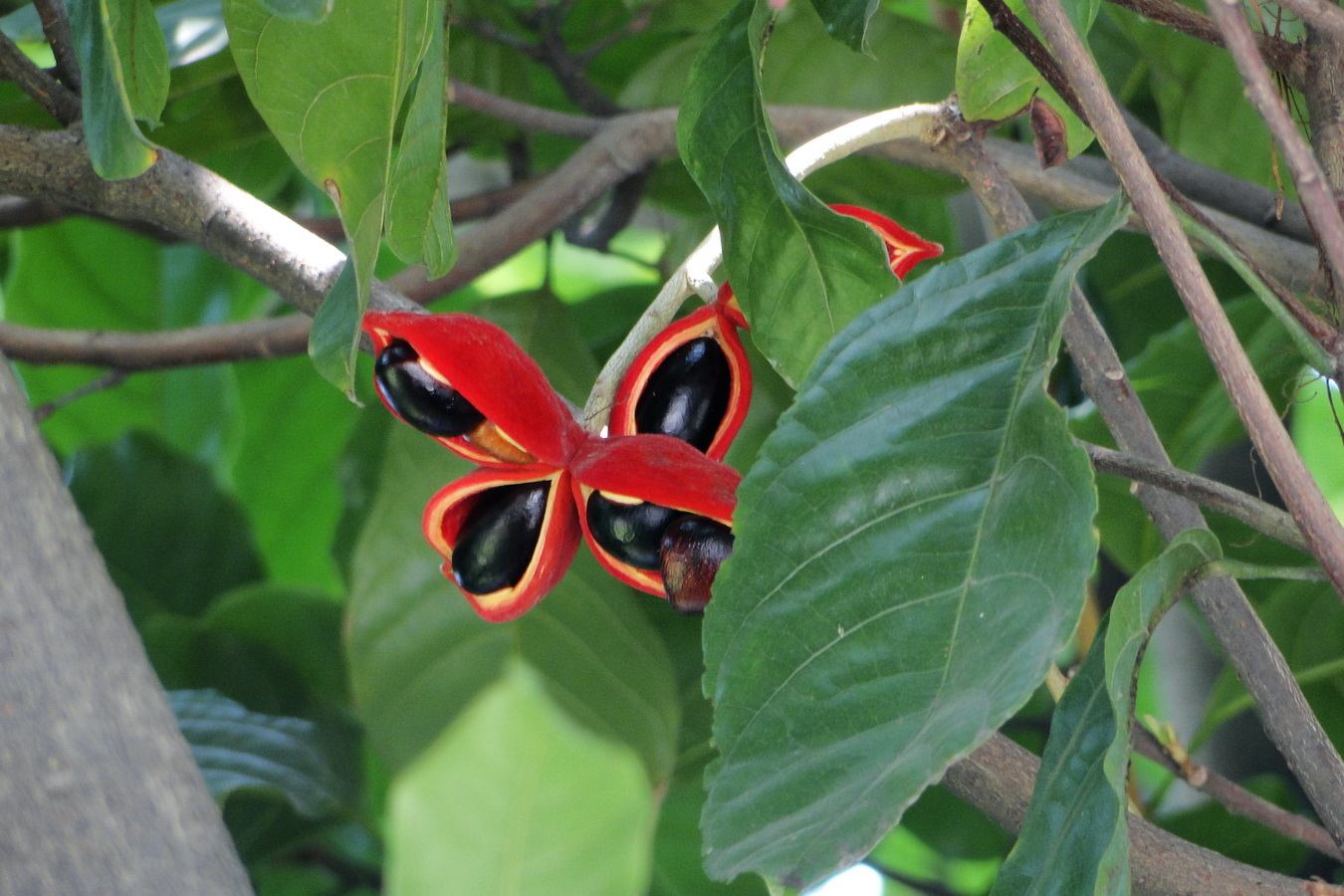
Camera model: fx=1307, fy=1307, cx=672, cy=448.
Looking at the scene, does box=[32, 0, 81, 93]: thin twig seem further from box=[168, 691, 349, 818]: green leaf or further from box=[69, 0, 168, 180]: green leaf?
box=[168, 691, 349, 818]: green leaf

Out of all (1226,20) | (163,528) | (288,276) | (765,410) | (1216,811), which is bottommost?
(163,528)

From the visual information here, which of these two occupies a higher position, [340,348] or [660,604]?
[340,348]

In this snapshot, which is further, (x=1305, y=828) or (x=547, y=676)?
(x=547, y=676)

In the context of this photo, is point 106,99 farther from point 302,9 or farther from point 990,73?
point 990,73

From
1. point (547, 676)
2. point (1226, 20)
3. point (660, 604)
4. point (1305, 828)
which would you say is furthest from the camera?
point (660, 604)

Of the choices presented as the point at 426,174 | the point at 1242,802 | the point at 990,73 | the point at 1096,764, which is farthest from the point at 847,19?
the point at 1242,802

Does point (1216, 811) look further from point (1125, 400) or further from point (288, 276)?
point (288, 276)

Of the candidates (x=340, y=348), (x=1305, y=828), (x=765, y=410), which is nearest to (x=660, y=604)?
(x=765, y=410)
